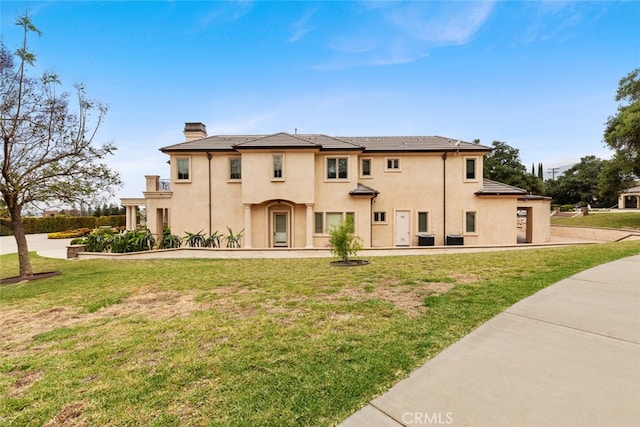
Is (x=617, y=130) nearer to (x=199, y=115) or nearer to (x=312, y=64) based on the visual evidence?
(x=312, y=64)

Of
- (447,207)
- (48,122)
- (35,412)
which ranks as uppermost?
(48,122)

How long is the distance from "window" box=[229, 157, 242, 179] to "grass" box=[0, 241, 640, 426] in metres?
11.6

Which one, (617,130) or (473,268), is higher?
(617,130)

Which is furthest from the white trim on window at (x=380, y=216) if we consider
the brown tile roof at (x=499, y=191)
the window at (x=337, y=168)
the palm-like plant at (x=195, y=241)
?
the palm-like plant at (x=195, y=241)

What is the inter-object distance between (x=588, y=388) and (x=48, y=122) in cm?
1366

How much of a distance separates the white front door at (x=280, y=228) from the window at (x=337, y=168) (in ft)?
12.7

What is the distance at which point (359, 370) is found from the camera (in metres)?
3.17

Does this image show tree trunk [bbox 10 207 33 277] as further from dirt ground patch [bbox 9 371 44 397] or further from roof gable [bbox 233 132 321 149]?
roof gable [bbox 233 132 321 149]

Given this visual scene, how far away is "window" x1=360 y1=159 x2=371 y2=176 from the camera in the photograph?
63.4ft

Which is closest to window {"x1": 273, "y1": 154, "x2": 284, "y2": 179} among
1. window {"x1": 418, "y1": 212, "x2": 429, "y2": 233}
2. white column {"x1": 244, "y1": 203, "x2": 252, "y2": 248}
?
white column {"x1": 244, "y1": 203, "x2": 252, "y2": 248}

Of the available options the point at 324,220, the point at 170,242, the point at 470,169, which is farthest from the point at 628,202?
the point at 170,242

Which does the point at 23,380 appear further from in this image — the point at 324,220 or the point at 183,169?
the point at 183,169

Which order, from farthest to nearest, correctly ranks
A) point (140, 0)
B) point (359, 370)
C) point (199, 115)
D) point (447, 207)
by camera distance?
point (199, 115) → point (447, 207) → point (140, 0) → point (359, 370)

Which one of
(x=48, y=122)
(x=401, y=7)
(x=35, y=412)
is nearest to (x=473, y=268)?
(x=35, y=412)
